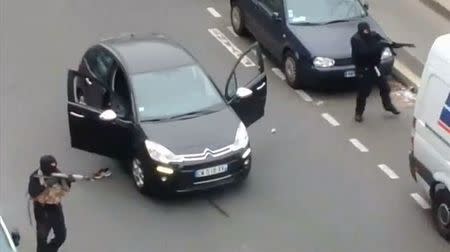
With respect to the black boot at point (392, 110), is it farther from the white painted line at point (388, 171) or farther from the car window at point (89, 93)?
the car window at point (89, 93)

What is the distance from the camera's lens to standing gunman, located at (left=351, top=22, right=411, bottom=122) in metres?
16.6

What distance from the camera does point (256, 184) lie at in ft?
50.8

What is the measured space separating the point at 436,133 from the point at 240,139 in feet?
8.81

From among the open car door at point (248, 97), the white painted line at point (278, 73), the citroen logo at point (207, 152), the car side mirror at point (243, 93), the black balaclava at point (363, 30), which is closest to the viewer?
the citroen logo at point (207, 152)

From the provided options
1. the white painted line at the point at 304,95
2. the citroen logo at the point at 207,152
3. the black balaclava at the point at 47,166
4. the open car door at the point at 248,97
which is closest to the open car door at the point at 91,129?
the citroen logo at the point at 207,152

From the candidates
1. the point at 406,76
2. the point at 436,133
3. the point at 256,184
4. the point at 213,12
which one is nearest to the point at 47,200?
the point at 256,184

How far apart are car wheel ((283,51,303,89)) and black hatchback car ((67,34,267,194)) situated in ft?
6.15

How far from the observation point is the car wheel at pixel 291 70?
59.6 feet

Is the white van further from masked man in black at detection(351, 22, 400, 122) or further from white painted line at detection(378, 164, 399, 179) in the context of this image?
masked man in black at detection(351, 22, 400, 122)

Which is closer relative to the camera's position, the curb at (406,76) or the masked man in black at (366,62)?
the masked man in black at (366,62)

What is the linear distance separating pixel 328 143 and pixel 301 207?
6.44ft

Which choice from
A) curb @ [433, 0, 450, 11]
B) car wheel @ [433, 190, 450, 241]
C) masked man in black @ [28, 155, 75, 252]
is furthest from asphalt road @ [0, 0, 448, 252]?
curb @ [433, 0, 450, 11]

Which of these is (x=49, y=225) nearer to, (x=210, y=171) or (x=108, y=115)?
(x=108, y=115)

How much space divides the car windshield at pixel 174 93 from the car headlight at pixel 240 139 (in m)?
0.53
